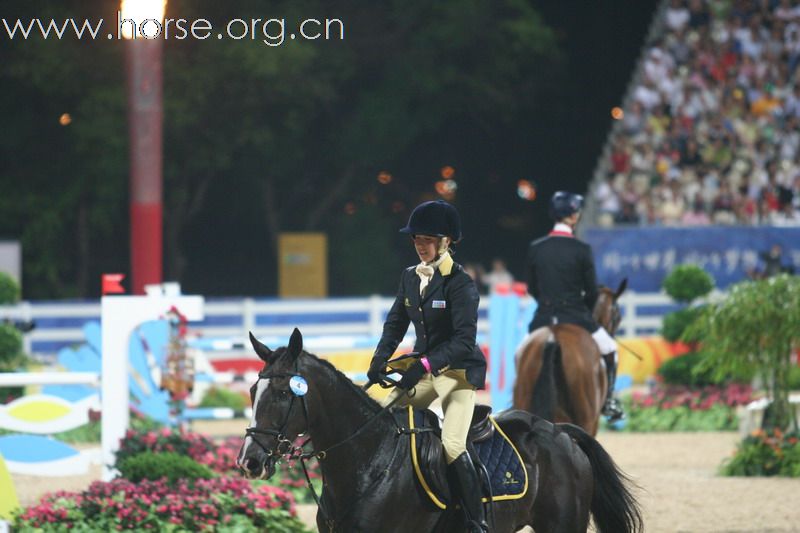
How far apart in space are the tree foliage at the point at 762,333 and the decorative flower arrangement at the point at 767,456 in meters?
0.17

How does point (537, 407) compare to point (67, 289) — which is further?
point (67, 289)

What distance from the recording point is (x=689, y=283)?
728 inches

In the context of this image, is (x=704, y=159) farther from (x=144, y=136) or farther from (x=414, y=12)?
(x=144, y=136)

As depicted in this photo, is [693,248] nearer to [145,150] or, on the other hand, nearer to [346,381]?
[145,150]

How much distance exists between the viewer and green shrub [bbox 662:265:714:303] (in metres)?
18.5

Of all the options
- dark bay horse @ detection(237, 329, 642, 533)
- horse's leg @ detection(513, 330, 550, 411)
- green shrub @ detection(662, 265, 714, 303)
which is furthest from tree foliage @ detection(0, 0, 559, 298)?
dark bay horse @ detection(237, 329, 642, 533)

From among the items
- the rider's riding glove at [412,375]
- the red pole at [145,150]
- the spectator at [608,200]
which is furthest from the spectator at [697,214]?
the rider's riding glove at [412,375]

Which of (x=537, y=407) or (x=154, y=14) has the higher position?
(x=154, y=14)

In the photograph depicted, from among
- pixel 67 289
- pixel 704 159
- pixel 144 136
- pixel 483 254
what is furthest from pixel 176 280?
pixel 144 136

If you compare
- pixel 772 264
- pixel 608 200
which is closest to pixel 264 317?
pixel 608 200

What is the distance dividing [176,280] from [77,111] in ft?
13.0

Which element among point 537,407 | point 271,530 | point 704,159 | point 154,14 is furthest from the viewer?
point 704,159

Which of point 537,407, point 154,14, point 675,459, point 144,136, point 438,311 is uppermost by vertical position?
point 154,14

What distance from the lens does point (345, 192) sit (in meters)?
30.9
